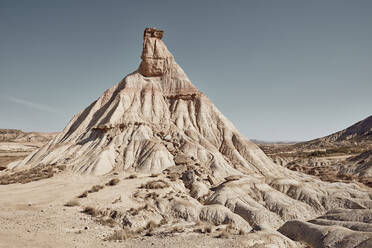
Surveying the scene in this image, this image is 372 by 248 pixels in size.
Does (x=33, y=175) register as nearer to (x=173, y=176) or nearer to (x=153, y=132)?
(x=173, y=176)

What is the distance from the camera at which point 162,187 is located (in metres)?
23.0

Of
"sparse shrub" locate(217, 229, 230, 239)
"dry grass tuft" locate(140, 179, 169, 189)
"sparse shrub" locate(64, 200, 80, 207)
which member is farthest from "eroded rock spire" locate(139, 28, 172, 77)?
"sparse shrub" locate(217, 229, 230, 239)

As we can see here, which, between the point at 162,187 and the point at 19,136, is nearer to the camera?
the point at 162,187

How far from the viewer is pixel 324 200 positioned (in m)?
23.3

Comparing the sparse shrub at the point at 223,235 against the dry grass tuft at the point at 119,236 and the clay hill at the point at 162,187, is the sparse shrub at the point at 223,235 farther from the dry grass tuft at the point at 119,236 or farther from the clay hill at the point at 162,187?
the dry grass tuft at the point at 119,236

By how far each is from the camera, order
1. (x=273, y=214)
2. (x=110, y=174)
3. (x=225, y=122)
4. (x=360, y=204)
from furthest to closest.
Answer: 1. (x=225, y=122)
2. (x=110, y=174)
3. (x=360, y=204)
4. (x=273, y=214)

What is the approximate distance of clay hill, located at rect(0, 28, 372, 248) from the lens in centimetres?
1312

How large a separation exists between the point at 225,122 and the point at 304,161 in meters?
39.1

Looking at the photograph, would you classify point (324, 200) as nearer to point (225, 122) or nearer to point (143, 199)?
point (143, 199)

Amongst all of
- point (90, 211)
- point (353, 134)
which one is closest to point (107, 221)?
point (90, 211)

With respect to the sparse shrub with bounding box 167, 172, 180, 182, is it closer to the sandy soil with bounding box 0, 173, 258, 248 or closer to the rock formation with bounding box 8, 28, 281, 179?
the rock formation with bounding box 8, 28, 281, 179

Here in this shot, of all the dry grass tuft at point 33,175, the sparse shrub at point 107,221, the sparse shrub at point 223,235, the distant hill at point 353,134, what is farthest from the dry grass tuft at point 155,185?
the distant hill at point 353,134

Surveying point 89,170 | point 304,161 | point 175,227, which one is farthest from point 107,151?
point 304,161

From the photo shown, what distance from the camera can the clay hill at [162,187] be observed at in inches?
517
